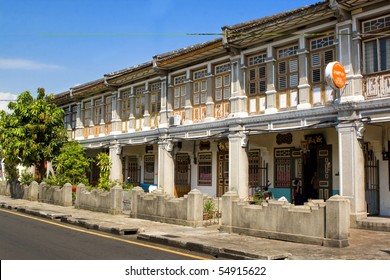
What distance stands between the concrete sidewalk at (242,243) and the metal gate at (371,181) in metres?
2.07

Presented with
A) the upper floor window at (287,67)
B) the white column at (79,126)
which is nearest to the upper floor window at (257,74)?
the upper floor window at (287,67)

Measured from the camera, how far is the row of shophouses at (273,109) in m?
14.9

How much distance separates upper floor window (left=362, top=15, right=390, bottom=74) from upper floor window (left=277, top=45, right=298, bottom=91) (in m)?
2.96

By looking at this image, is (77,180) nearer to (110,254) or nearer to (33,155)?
(33,155)

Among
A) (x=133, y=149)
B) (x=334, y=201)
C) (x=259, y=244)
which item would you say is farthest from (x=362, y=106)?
(x=133, y=149)

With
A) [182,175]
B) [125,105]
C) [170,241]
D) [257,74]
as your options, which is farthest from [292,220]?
[125,105]

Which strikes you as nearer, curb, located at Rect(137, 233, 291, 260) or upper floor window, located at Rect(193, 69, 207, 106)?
curb, located at Rect(137, 233, 291, 260)

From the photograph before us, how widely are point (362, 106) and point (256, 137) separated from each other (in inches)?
251

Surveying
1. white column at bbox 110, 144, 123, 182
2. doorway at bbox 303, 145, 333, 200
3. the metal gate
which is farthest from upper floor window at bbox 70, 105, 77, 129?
the metal gate

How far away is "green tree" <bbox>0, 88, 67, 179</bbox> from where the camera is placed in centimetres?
2734

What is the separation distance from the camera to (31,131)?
27.4m

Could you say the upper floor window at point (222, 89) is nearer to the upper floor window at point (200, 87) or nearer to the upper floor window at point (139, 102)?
the upper floor window at point (200, 87)

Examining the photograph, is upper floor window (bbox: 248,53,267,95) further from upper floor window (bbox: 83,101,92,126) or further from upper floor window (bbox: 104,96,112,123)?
upper floor window (bbox: 83,101,92,126)

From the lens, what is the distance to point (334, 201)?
10875mm
